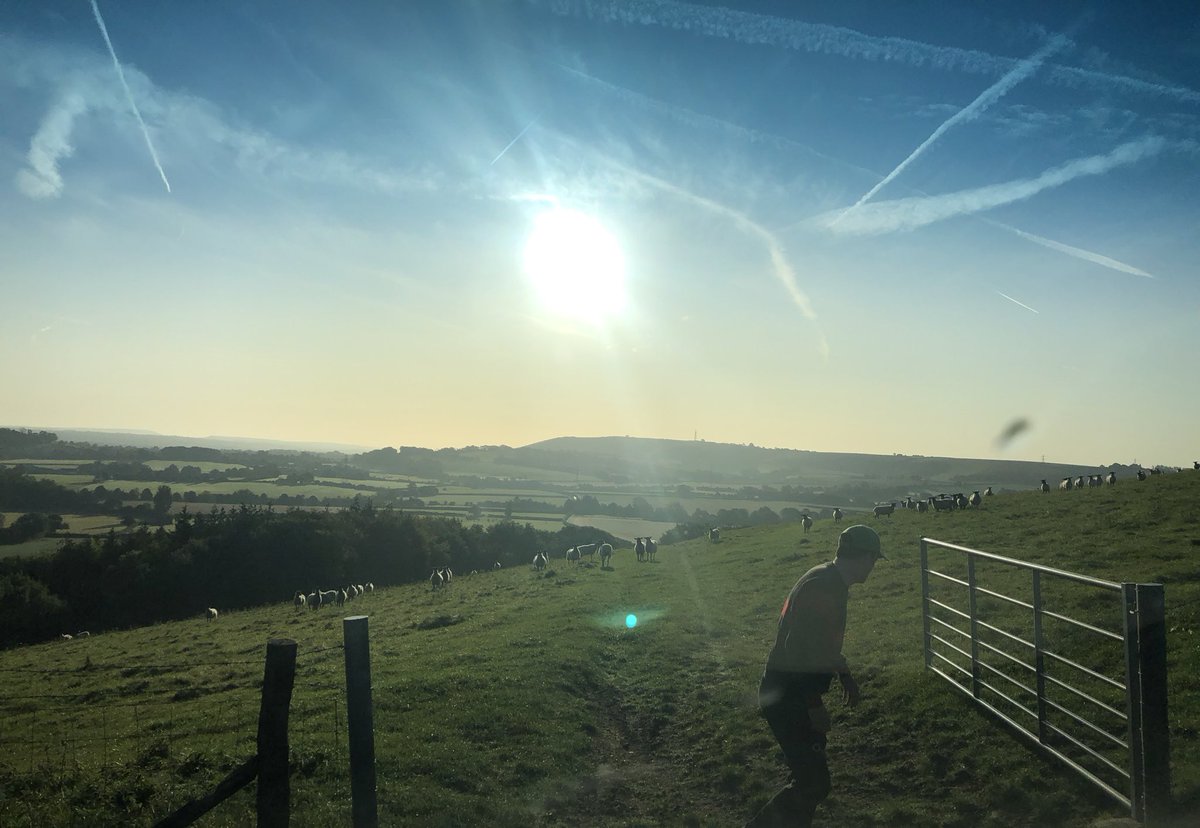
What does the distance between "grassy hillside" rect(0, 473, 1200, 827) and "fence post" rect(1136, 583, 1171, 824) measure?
23cm

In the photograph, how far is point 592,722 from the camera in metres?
12.7

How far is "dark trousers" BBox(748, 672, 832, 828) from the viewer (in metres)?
6.15

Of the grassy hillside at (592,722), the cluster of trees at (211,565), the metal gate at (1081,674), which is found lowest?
the cluster of trees at (211,565)

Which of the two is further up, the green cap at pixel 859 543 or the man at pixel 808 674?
the green cap at pixel 859 543

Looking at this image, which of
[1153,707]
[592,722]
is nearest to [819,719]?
[1153,707]

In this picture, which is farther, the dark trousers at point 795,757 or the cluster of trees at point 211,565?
the cluster of trees at point 211,565

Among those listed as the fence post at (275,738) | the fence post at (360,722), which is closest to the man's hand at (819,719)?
the fence post at (360,722)

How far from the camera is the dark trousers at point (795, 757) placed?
6.15m

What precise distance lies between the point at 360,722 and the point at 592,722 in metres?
7.69

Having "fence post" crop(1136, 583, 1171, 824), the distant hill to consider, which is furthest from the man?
the distant hill

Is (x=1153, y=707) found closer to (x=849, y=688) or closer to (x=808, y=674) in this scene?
(x=849, y=688)

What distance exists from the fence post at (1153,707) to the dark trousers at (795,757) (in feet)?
9.80

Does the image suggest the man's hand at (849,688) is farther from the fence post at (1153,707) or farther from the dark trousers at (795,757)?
the fence post at (1153,707)

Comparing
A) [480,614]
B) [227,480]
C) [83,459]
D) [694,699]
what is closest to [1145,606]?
[694,699]
